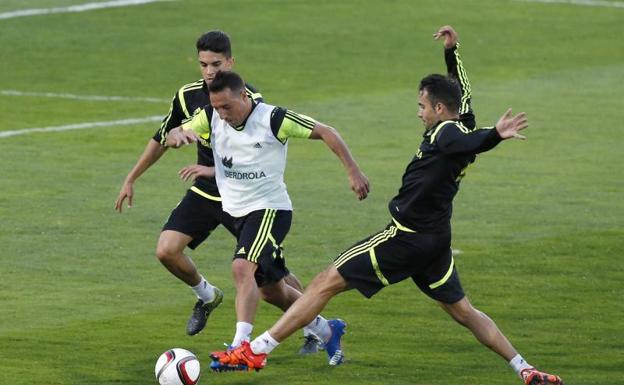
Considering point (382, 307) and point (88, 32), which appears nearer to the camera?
point (382, 307)

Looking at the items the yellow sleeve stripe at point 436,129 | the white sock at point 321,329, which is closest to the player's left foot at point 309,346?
the white sock at point 321,329

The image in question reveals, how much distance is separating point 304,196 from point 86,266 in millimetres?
4430

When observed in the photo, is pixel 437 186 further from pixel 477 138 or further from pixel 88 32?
pixel 88 32

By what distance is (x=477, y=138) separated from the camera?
10711 millimetres

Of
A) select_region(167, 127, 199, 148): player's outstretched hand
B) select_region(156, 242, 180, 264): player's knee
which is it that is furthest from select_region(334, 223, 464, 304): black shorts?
select_region(156, 242, 180, 264): player's knee

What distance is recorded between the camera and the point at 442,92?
1120 cm

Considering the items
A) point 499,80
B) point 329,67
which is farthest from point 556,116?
point 329,67

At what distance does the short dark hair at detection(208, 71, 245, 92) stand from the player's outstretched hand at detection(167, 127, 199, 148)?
0.36m

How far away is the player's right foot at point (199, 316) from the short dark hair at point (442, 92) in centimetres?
293

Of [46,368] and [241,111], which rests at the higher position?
[241,111]

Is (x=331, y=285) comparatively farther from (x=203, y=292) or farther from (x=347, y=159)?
(x=203, y=292)

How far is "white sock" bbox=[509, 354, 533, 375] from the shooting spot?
11.3 meters

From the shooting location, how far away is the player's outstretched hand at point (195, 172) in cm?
1183

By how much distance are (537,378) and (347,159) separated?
2028 millimetres
